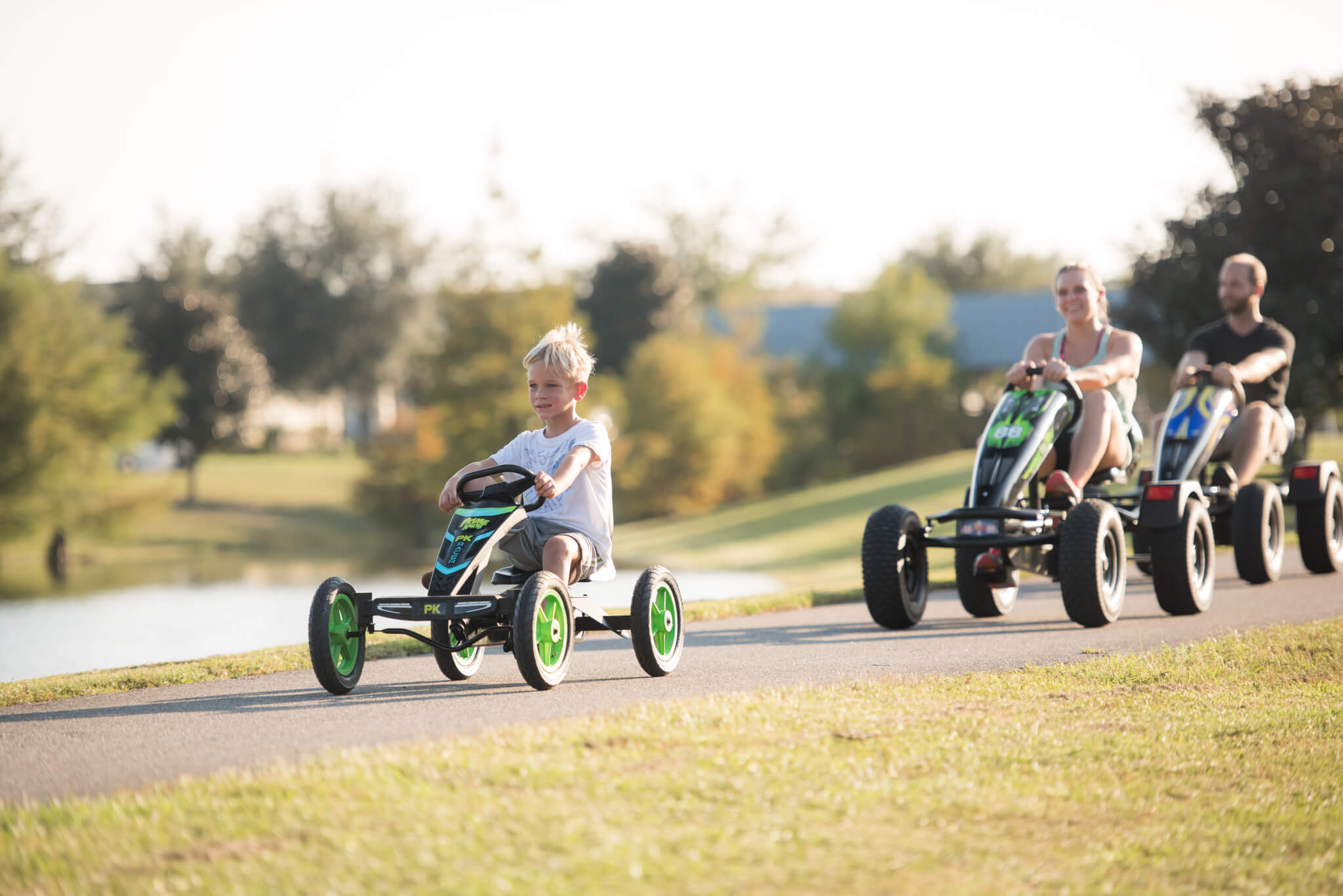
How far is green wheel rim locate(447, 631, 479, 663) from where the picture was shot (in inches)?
273

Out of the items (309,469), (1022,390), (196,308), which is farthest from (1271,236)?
(309,469)

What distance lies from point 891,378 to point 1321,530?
44699 millimetres

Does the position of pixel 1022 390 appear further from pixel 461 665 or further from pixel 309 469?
pixel 309 469

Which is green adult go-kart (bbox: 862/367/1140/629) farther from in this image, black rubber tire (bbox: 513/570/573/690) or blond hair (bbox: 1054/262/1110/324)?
black rubber tire (bbox: 513/570/573/690)

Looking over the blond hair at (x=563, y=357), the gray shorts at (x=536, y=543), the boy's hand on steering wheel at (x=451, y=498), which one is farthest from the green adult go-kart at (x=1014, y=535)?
the boy's hand on steering wheel at (x=451, y=498)

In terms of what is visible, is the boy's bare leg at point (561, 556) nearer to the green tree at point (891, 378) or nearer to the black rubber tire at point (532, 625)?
the black rubber tire at point (532, 625)

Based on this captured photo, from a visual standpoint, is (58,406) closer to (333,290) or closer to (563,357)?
(333,290)

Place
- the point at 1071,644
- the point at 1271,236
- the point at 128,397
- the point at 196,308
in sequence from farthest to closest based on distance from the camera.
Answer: the point at 196,308
the point at 128,397
the point at 1271,236
the point at 1071,644

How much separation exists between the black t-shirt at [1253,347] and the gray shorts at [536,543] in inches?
282

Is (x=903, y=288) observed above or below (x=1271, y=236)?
above

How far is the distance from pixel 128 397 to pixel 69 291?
472 centimetres

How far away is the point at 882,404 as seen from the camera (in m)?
57.0

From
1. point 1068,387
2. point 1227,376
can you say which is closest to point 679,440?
point 1227,376

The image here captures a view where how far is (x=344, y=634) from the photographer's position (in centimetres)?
658
